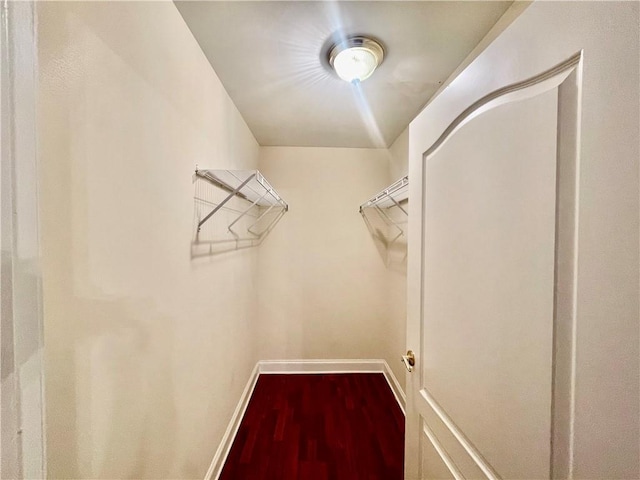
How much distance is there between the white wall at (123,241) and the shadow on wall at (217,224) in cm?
8

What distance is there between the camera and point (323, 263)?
2.66 m

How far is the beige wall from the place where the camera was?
2.62 meters

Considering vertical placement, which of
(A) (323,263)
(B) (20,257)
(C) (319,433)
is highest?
(B) (20,257)

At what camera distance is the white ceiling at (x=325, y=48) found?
1025mm

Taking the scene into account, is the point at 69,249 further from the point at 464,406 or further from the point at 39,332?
the point at 464,406

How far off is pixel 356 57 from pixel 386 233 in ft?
5.55

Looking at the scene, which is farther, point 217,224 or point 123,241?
point 217,224

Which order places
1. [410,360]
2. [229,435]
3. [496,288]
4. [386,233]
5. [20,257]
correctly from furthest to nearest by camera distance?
[386,233] → [229,435] → [410,360] → [496,288] → [20,257]

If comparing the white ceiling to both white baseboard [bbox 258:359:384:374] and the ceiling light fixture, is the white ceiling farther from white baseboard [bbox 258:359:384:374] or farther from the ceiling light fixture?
white baseboard [bbox 258:359:384:374]

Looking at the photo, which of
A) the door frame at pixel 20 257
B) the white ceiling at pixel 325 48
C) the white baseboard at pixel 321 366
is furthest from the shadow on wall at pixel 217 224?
the white baseboard at pixel 321 366

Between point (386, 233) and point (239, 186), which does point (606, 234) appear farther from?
point (386, 233)

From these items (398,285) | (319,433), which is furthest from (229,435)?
(398,285)

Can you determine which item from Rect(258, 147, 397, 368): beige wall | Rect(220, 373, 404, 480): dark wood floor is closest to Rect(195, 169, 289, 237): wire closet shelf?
Rect(258, 147, 397, 368): beige wall

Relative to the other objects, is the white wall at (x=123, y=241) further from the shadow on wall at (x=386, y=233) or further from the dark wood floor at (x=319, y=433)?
the shadow on wall at (x=386, y=233)
